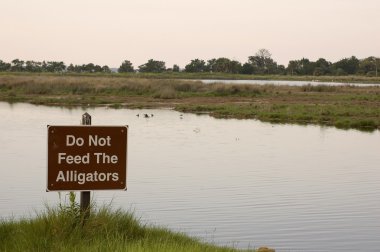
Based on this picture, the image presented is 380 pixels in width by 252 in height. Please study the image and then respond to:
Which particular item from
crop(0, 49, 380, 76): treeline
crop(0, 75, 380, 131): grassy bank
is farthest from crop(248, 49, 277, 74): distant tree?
crop(0, 75, 380, 131): grassy bank

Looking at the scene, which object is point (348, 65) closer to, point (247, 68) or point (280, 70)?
point (280, 70)

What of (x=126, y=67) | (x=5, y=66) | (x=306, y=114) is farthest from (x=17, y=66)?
(x=306, y=114)

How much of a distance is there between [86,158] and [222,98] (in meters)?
47.3

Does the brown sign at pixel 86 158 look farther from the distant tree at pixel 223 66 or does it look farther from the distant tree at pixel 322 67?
the distant tree at pixel 322 67

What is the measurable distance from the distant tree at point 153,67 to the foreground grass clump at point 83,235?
139 meters

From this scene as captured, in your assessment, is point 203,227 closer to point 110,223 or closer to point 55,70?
point 110,223

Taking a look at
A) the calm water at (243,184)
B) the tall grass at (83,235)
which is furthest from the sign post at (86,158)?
the calm water at (243,184)

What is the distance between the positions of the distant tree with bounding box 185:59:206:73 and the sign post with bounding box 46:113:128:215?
141m

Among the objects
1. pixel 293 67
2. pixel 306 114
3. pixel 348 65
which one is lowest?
pixel 306 114

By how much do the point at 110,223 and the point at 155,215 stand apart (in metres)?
4.92

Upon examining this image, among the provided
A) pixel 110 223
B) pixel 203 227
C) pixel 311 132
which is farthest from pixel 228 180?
pixel 311 132

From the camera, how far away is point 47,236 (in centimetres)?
700

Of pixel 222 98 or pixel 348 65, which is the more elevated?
pixel 348 65

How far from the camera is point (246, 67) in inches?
5950
